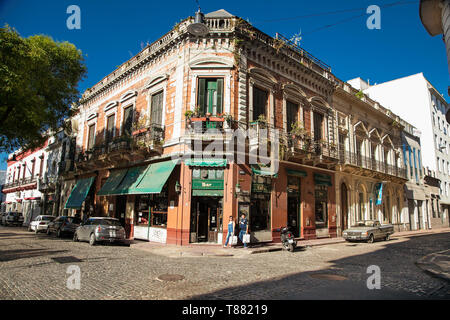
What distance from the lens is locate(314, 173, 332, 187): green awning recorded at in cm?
2003

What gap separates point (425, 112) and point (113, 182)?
36711 mm

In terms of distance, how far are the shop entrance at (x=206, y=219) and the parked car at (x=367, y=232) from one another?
8.66 meters

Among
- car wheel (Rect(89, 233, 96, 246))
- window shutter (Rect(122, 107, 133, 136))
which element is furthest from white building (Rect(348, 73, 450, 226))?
car wheel (Rect(89, 233, 96, 246))

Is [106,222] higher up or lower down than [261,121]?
lower down

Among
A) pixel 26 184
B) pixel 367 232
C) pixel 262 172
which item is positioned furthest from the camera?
pixel 26 184

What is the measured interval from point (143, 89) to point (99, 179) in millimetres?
8359

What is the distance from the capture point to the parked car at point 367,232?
59.2 ft

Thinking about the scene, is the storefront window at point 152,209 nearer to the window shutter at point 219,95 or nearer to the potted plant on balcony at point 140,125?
the potted plant on balcony at point 140,125

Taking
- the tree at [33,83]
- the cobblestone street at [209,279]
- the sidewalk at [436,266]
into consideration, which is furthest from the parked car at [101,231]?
the sidewalk at [436,266]

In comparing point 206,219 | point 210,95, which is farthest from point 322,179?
point 210,95

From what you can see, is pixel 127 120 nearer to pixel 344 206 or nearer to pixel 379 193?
pixel 344 206

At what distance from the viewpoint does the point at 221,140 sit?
15047mm
